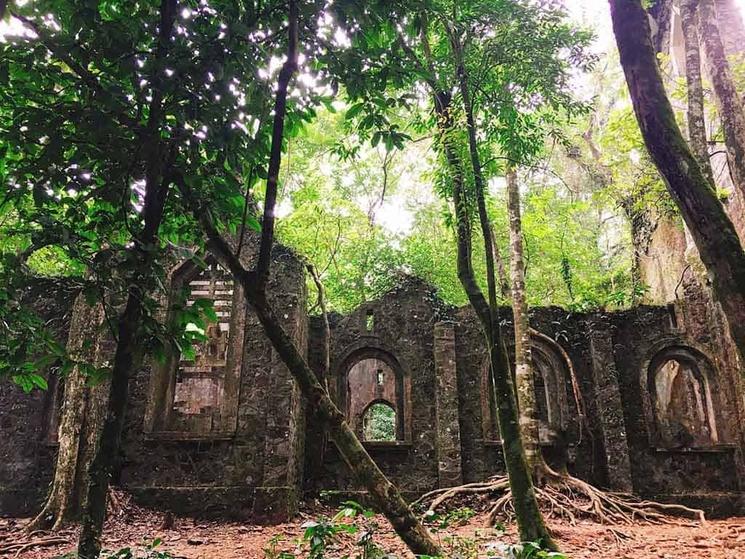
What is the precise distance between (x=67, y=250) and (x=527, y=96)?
6.39 meters

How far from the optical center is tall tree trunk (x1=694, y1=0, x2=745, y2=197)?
7.18m

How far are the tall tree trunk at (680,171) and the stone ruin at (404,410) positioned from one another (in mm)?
7605

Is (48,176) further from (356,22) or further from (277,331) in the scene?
(356,22)

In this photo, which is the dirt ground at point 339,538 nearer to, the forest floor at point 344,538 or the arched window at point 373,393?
the forest floor at point 344,538

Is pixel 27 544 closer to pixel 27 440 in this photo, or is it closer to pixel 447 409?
pixel 27 440

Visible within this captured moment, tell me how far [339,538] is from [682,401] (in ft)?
36.6

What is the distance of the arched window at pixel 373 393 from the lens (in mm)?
11516

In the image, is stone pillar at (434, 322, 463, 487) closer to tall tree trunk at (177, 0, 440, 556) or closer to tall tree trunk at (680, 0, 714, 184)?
tall tree trunk at (680, 0, 714, 184)

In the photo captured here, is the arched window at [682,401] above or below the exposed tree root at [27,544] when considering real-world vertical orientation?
above

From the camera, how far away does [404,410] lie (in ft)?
36.9

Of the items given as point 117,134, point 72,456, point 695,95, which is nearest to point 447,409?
point 72,456

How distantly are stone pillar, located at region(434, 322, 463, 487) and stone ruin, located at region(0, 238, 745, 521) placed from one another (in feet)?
0.09

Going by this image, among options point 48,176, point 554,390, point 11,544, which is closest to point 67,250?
point 48,176

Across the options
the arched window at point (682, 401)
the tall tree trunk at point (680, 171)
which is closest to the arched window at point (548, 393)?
the arched window at point (682, 401)
